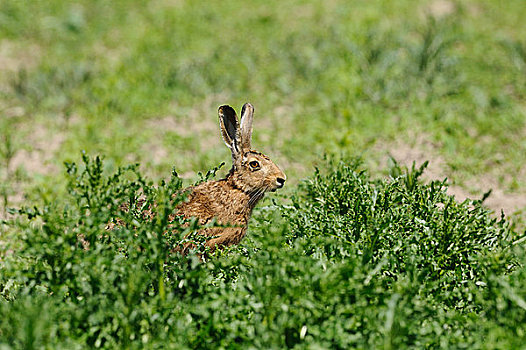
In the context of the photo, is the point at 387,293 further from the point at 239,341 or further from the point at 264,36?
the point at 264,36

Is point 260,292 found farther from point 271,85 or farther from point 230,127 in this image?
point 271,85

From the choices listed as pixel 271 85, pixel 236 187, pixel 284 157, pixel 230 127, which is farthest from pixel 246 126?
pixel 271 85

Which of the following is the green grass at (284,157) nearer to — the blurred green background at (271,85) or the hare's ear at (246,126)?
the blurred green background at (271,85)

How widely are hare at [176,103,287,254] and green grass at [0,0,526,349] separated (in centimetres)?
18

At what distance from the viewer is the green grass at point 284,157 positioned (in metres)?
3.13

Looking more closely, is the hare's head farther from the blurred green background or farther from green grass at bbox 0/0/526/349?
the blurred green background

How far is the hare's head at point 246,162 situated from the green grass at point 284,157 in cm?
22

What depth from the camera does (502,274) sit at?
11.7 feet

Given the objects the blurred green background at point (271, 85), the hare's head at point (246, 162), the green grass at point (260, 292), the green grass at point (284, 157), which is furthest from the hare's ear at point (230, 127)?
the blurred green background at point (271, 85)

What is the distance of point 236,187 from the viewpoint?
451 centimetres

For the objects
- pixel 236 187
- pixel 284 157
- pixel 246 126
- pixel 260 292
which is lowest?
pixel 260 292

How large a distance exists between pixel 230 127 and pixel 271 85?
11.4 feet

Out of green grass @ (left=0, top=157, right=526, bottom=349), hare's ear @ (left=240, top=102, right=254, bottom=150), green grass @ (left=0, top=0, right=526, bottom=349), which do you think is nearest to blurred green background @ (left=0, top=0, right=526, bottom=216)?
green grass @ (left=0, top=0, right=526, bottom=349)

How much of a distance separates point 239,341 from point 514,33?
7.72m
